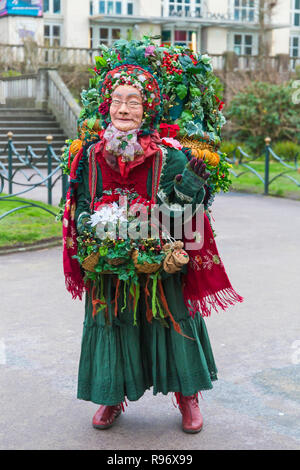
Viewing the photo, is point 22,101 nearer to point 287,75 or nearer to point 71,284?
point 287,75

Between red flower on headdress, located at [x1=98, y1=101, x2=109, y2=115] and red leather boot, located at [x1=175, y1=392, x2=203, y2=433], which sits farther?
red leather boot, located at [x1=175, y1=392, x2=203, y2=433]

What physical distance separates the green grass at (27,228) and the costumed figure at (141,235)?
5259 mm

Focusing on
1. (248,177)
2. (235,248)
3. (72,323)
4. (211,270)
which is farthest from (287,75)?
(211,270)

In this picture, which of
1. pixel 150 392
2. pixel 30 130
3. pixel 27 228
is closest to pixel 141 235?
pixel 150 392

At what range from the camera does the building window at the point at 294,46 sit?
164ft

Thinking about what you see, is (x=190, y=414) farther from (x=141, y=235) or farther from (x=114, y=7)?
(x=114, y=7)

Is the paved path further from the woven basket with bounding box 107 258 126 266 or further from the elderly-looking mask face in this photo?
the elderly-looking mask face

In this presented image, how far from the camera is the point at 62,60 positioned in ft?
97.2

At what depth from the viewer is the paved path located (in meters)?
3.91

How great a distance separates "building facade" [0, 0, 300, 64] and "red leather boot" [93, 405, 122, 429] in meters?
37.7

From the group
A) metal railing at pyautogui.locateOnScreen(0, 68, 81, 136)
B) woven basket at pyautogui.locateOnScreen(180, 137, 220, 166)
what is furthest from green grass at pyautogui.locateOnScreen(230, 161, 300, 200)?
woven basket at pyautogui.locateOnScreen(180, 137, 220, 166)

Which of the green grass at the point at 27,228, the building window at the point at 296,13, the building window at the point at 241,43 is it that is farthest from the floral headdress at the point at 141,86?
the building window at the point at 296,13

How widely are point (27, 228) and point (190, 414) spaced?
623cm

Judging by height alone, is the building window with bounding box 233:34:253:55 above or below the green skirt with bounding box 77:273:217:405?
above
